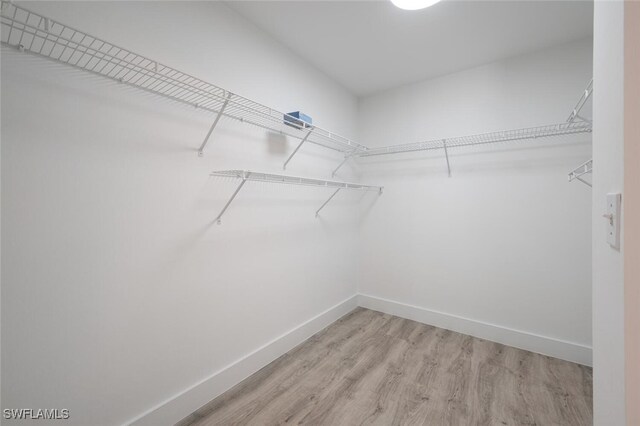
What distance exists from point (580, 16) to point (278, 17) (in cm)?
200

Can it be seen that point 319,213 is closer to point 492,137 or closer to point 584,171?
point 492,137

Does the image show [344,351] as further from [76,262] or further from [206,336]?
[76,262]

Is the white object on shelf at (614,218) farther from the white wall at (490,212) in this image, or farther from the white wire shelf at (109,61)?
the white wall at (490,212)

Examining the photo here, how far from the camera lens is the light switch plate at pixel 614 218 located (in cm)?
56

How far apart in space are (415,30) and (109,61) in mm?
1894

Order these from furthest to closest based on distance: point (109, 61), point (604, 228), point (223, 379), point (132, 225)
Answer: point (223, 379) → point (132, 225) → point (109, 61) → point (604, 228)

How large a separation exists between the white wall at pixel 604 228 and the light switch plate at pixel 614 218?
0.06 feet

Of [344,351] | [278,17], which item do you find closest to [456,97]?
[278,17]

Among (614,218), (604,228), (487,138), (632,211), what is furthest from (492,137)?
(632,211)

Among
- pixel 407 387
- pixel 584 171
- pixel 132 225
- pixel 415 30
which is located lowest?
pixel 407 387

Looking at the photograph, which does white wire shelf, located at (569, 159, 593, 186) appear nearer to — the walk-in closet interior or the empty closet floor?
the walk-in closet interior

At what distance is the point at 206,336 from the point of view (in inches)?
63.6

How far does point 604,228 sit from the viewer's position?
2.27 feet

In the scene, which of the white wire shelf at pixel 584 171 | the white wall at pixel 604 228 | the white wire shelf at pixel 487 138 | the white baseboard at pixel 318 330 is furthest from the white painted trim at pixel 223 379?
the white wire shelf at pixel 584 171
